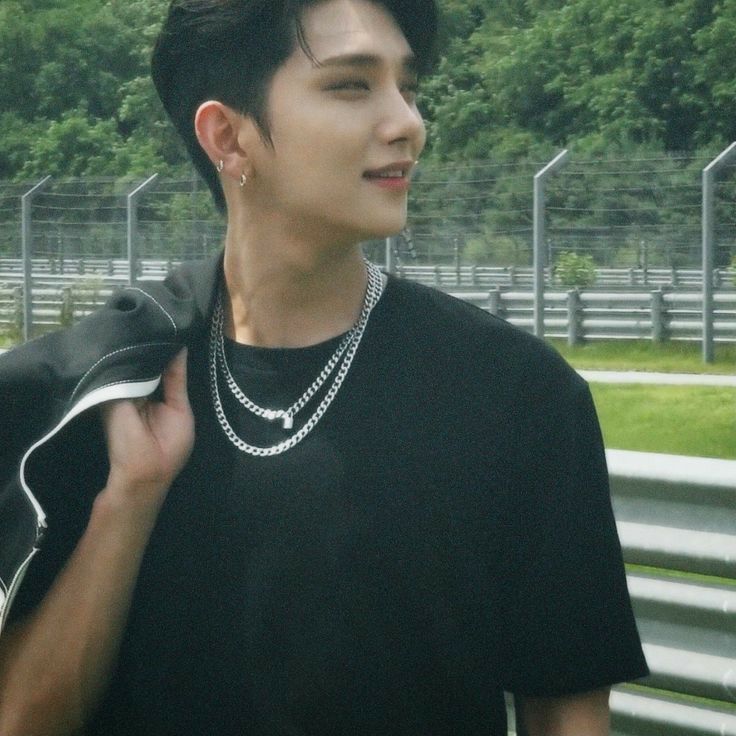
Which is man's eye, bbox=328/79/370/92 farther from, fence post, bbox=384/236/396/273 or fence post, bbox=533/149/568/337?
fence post, bbox=384/236/396/273

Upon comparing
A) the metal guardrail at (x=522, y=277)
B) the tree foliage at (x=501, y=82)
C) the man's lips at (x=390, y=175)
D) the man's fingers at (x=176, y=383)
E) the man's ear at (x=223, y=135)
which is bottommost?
the man's fingers at (x=176, y=383)

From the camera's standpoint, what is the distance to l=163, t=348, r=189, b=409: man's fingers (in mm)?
2254

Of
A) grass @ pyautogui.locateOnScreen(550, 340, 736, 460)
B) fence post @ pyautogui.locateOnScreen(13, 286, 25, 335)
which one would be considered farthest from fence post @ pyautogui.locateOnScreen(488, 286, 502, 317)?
fence post @ pyautogui.locateOnScreen(13, 286, 25, 335)

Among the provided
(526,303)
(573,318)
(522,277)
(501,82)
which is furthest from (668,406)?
(501,82)

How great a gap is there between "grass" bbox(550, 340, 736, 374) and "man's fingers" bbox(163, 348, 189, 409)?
13.7m

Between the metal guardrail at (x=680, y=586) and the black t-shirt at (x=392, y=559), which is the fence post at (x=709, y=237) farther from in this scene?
→ the black t-shirt at (x=392, y=559)

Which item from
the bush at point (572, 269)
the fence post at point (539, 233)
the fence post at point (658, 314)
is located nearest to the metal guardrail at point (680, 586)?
the fence post at point (539, 233)

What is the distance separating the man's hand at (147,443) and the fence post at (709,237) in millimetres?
12658

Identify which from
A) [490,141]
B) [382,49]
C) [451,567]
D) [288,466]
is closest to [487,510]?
[451,567]

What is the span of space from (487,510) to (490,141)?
162 feet

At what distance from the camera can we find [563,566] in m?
2.19

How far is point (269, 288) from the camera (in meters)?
2.34

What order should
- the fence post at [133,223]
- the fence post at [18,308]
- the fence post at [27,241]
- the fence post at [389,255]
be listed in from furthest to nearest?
the fence post at [18,308] → the fence post at [27,241] → the fence post at [133,223] → the fence post at [389,255]

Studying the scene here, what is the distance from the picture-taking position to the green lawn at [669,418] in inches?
400
